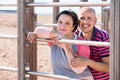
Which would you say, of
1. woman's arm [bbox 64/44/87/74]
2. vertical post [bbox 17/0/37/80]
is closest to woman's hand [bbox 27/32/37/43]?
vertical post [bbox 17/0/37/80]

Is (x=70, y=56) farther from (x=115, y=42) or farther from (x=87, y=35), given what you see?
(x=115, y=42)

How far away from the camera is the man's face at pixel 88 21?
224cm

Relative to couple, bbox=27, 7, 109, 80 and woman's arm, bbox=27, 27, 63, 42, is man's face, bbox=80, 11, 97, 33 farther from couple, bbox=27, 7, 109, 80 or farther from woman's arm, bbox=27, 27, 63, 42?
woman's arm, bbox=27, 27, 63, 42

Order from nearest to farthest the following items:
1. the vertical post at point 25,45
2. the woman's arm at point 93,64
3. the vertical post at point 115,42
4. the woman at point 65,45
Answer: the vertical post at point 115,42 < the woman's arm at point 93,64 < the woman at point 65,45 < the vertical post at point 25,45

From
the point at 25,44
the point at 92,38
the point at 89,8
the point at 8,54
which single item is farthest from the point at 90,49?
the point at 8,54

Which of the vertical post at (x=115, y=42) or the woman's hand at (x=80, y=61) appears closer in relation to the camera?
the vertical post at (x=115, y=42)

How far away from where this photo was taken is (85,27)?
2.25 metres

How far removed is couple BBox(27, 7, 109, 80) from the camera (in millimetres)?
2225

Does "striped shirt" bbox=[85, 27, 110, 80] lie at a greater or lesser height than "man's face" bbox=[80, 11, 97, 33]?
→ lesser

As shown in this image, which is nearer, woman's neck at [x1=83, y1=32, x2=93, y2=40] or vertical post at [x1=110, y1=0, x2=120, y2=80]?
vertical post at [x1=110, y1=0, x2=120, y2=80]

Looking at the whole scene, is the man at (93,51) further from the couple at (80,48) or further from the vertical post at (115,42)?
the vertical post at (115,42)

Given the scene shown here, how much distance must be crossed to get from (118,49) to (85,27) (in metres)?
0.38

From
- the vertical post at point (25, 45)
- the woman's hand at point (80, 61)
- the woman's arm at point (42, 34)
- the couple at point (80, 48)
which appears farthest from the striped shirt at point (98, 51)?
the vertical post at point (25, 45)

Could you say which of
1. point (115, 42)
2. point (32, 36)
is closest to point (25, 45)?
point (32, 36)
